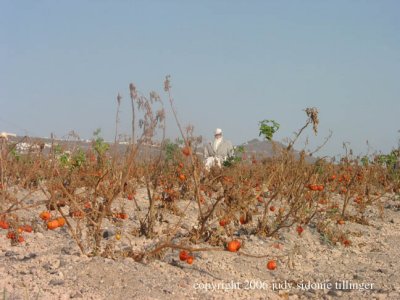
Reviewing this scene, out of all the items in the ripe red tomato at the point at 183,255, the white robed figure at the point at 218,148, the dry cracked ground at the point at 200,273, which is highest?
the white robed figure at the point at 218,148

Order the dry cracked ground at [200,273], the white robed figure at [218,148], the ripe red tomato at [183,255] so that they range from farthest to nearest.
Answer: the white robed figure at [218,148], the ripe red tomato at [183,255], the dry cracked ground at [200,273]

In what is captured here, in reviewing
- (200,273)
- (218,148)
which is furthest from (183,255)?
(218,148)

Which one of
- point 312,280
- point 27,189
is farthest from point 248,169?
point 312,280

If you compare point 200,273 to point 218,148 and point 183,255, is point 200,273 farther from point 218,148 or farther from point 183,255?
point 218,148

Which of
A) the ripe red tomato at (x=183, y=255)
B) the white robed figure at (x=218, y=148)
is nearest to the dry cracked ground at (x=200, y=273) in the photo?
the ripe red tomato at (x=183, y=255)

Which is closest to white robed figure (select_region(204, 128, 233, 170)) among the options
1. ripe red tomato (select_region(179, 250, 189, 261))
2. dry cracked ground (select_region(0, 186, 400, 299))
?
dry cracked ground (select_region(0, 186, 400, 299))

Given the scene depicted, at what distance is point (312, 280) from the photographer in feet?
12.5

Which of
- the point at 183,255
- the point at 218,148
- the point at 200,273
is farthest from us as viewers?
the point at 218,148

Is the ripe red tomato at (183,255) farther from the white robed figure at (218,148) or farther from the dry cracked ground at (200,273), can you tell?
the white robed figure at (218,148)

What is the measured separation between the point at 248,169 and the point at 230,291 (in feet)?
18.9

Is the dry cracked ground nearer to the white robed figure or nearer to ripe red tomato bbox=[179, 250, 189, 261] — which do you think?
ripe red tomato bbox=[179, 250, 189, 261]

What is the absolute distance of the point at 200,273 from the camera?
3607 mm

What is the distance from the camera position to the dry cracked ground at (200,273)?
305 centimetres

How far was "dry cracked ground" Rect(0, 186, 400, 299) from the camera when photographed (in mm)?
3051
